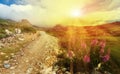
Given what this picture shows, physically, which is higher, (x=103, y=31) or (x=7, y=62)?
(x=103, y=31)

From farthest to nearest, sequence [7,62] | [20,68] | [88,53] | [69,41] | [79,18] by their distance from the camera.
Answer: [79,18]
[69,41]
[7,62]
[20,68]
[88,53]

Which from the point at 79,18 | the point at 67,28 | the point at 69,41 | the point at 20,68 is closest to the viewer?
the point at 20,68

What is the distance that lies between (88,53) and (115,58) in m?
3.04

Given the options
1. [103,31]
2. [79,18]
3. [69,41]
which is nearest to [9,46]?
[69,41]

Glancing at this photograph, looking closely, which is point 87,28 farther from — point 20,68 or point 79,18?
point 20,68

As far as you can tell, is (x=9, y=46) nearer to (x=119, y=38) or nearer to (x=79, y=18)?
(x=79, y=18)

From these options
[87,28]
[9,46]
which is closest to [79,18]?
[87,28]

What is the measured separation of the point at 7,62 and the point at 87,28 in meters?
10.8

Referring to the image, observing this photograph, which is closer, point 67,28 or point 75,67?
point 75,67

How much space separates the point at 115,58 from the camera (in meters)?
18.3

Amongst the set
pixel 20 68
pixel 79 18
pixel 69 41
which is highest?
pixel 79 18

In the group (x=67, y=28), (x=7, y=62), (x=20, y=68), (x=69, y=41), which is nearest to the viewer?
(x=20, y=68)

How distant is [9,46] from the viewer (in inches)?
958

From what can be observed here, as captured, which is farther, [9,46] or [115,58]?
[9,46]
